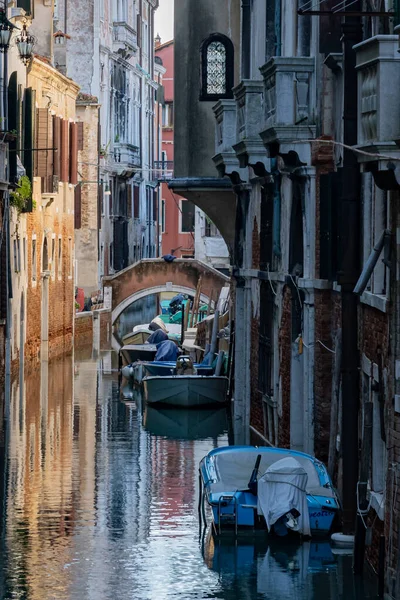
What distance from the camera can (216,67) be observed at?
26.8m

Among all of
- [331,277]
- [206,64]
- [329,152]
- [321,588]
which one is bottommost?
[321,588]

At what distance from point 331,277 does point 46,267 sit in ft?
82.6

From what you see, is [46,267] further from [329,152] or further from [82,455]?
[329,152]

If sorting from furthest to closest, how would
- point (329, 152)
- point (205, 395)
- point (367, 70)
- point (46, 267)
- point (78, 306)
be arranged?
point (78, 306)
point (46, 267)
point (205, 395)
point (329, 152)
point (367, 70)

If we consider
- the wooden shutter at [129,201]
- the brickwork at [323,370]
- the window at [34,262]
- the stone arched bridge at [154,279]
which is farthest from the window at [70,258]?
the brickwork at [323,370]

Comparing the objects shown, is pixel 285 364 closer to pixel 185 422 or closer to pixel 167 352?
pixel 185 422

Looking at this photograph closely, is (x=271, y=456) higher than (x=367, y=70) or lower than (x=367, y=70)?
lower

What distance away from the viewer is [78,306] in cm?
4916

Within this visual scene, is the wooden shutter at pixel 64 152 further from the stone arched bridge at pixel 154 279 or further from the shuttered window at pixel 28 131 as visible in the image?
the stone arched bridge at pixel 154 279

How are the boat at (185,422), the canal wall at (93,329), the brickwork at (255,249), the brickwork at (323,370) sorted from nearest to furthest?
the brickwork at (323,370)
the brickwork at (255,249)
the boat at (185,422)
the canal wall at (93,329)

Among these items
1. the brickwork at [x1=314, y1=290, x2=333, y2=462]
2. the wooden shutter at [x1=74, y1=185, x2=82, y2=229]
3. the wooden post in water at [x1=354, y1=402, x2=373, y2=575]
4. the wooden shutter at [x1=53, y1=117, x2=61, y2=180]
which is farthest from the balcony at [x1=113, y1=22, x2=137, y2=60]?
the wooden post in water at [x1=354, y1=402, x2=373, y2=575]

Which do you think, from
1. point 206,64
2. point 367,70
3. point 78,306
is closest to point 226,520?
point 367,70

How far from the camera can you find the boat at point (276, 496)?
52.5 feet

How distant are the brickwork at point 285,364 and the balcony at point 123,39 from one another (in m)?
37.4
